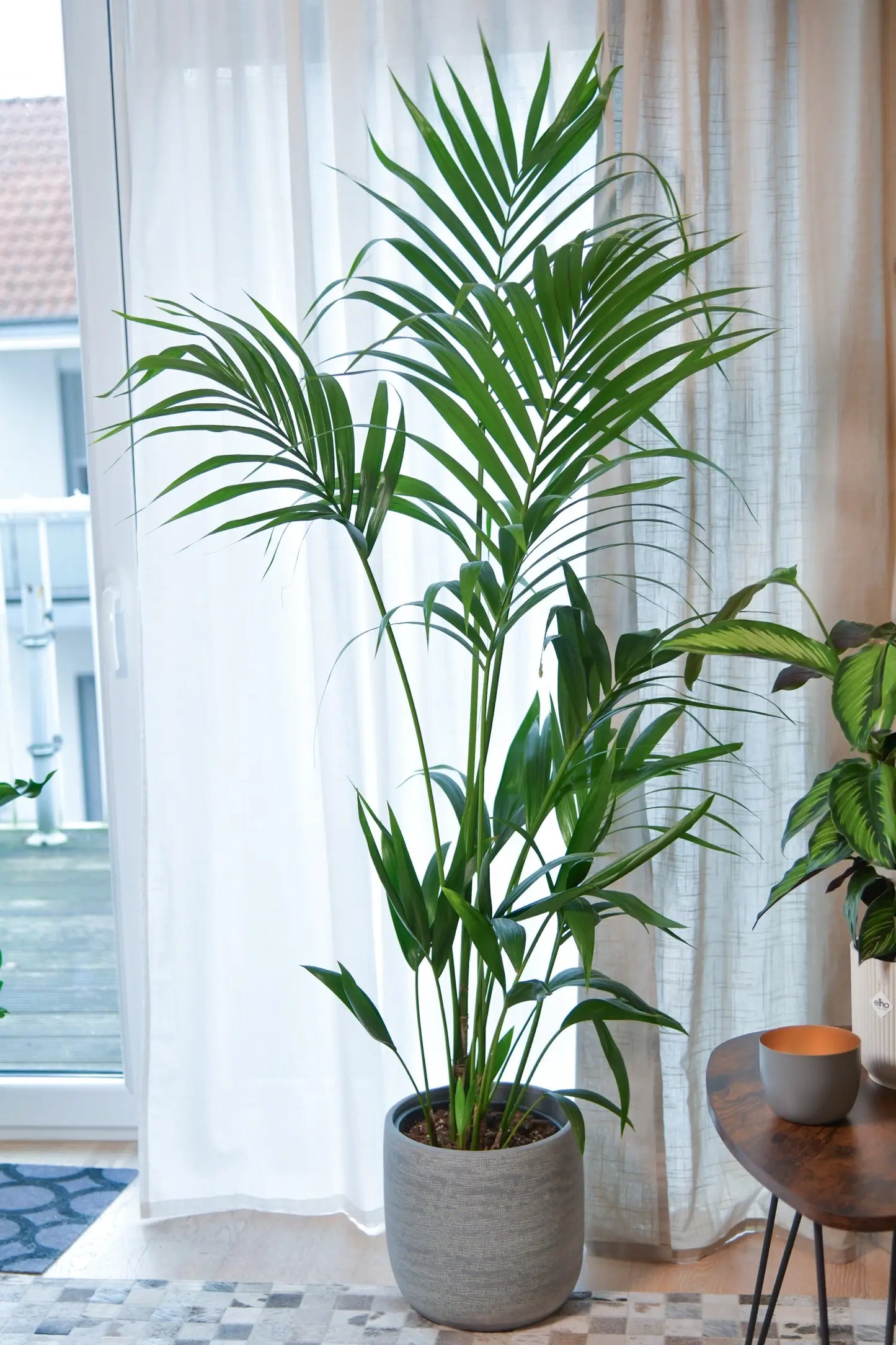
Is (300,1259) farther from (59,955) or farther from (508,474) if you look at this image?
(508,474)

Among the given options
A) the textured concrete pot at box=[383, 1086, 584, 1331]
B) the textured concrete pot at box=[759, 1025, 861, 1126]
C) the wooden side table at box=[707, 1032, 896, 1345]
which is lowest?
the textured concrete pot at box=[383, 1086, 584, 1331]

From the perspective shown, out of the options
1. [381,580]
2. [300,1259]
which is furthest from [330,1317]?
[381,580]

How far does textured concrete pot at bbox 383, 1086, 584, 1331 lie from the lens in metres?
1.84

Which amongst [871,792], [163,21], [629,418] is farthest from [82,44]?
[871,792]

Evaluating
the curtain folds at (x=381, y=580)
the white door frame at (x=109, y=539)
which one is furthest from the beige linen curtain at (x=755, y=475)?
the white door frame at (x=109, y=539)

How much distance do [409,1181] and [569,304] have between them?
4.10 ft

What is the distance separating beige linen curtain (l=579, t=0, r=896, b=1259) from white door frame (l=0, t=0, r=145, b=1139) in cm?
91

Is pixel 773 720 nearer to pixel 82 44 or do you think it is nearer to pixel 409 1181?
pixel 409 1181

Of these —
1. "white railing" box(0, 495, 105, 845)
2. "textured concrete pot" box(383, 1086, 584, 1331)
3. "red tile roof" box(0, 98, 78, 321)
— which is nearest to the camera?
"textured concrete pot" box(383, 1086, 584, 1331)

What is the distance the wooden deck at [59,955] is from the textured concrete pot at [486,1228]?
39.4 inches

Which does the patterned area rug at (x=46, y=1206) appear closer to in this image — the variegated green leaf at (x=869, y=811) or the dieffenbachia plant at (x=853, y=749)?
the dieffenbachia plant at (x=853, y=749)

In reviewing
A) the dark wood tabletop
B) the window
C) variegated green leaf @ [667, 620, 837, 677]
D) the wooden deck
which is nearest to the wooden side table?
the dark wood tabletop

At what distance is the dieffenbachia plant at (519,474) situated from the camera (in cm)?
165

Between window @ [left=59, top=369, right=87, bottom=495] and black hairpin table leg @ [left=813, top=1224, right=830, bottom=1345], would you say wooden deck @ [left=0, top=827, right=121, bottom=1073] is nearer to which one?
window @ [left=59, top=369, right=87, bottom=495]
